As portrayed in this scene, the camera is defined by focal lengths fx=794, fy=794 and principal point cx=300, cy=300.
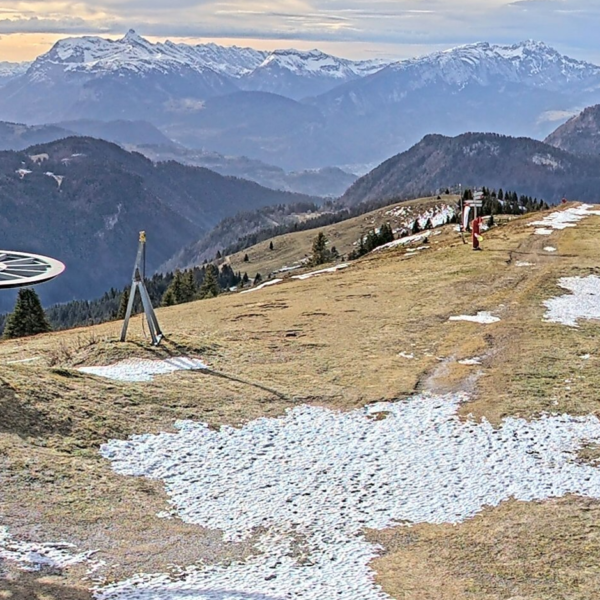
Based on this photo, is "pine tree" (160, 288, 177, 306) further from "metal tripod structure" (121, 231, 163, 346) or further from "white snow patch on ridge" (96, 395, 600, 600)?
"white snow patch on ridge" (96, 395, 600, 600)

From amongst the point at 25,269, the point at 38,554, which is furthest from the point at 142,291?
the point at 38,554

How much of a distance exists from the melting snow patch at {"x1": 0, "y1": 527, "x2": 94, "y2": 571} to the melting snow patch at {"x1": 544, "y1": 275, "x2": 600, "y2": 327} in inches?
917

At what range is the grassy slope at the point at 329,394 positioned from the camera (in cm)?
1414

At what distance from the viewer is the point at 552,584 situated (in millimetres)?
13359

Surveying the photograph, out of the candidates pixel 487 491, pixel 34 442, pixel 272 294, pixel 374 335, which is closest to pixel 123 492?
pixel 34 442

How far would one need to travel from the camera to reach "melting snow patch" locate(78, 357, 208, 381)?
80.9 ft

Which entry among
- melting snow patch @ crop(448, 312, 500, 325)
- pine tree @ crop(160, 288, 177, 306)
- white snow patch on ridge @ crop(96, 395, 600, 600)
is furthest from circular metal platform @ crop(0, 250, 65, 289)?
pine tree @ crop(160, 288, 177, 306)

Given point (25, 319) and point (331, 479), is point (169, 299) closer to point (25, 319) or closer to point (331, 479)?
point (25, 319)

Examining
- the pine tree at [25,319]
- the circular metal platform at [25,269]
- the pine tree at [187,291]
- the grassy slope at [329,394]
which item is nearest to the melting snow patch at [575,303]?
the grassy slope at [329,394]

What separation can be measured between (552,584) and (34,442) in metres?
11.5

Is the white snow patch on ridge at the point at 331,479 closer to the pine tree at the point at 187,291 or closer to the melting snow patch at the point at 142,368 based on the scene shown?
the melting snow patch at the point at 142,368

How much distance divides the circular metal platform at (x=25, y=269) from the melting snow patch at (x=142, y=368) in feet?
11.1

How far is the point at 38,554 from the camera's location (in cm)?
1356

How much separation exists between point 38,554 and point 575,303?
28.1 meters
